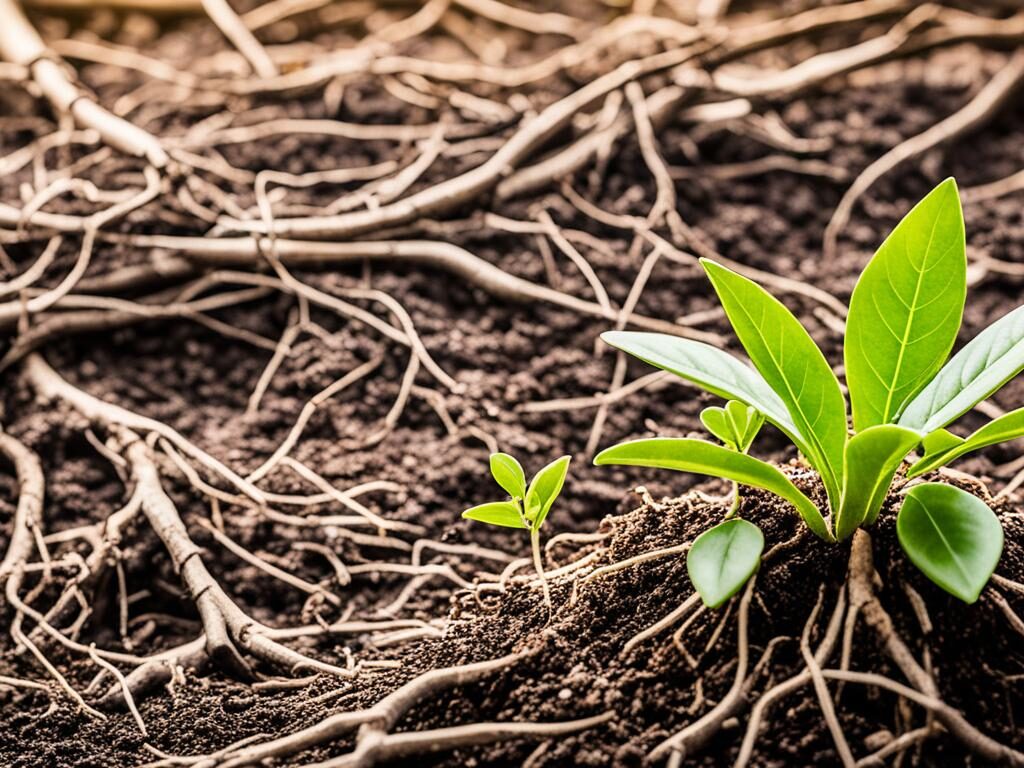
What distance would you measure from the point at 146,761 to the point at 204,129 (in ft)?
3.98

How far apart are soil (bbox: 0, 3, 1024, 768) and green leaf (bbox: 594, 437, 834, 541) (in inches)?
3.4

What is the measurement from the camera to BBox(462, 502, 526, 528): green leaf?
947mm

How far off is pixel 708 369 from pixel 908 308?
0.62 ft

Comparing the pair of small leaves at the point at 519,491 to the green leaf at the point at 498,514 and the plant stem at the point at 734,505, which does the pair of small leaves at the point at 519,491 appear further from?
the plant stem at the point at 734,505

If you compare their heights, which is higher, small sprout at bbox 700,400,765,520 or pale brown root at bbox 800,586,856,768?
small sprout at bbox 700,400,765,520

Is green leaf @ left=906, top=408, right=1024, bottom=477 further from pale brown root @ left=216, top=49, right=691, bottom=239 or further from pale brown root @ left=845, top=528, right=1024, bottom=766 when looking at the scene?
pale brown root @ left=216, top=49, right=691, bottom=239

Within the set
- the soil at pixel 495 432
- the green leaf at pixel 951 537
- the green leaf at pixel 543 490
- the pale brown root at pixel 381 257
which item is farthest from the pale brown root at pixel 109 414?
the green leaf at pixel 951 537

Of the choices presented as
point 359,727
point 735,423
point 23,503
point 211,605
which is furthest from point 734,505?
point 23,503

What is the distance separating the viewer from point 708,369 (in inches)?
34.8

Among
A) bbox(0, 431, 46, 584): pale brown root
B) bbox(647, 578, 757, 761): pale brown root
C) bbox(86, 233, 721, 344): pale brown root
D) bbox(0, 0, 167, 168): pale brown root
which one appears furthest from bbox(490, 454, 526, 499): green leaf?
bbox(0, 0, 167, 168): pale brown root

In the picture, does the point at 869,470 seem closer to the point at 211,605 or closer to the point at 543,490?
the point at 543,490

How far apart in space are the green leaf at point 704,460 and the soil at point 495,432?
0.09 m

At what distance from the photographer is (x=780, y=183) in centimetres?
178

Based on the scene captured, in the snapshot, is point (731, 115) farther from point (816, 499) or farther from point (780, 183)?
point (816, 499)
